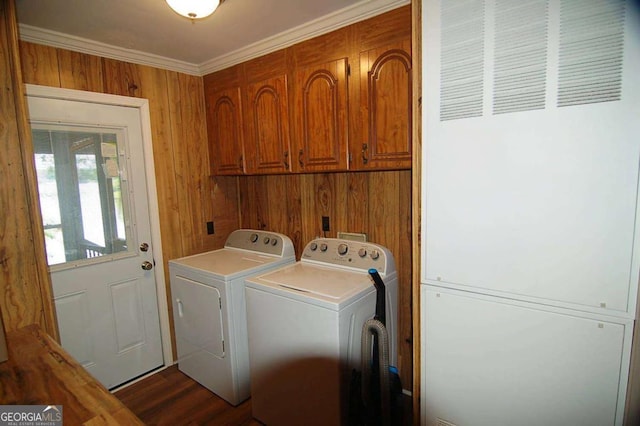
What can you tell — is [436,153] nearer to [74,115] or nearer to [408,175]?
[408,175]

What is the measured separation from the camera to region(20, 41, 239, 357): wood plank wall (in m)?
2.20

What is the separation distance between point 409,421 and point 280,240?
1463 mm

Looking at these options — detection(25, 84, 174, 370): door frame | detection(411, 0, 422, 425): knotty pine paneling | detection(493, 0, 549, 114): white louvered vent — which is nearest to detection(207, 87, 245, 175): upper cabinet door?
detection(25, 84, 174, 370): door frame

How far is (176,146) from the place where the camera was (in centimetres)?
260

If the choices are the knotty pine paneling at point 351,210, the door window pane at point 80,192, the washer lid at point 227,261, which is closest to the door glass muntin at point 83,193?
the door window pane at point 80,192

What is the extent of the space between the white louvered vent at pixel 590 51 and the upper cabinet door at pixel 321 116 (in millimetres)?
1061

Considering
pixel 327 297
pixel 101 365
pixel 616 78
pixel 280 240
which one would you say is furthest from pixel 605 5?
pixel 101 365

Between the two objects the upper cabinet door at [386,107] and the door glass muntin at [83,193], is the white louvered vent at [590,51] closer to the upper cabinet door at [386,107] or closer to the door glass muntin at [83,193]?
the upper cabinet door at [386,107]

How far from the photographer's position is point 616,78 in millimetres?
987

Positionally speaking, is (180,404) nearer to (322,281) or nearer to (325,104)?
(322,281)

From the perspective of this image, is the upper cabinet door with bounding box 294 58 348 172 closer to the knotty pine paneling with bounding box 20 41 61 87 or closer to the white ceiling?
the white ceiling

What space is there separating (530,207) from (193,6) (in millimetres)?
1668

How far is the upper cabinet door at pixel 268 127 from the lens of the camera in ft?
7.14

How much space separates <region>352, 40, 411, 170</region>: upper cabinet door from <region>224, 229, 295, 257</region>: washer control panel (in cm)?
94
